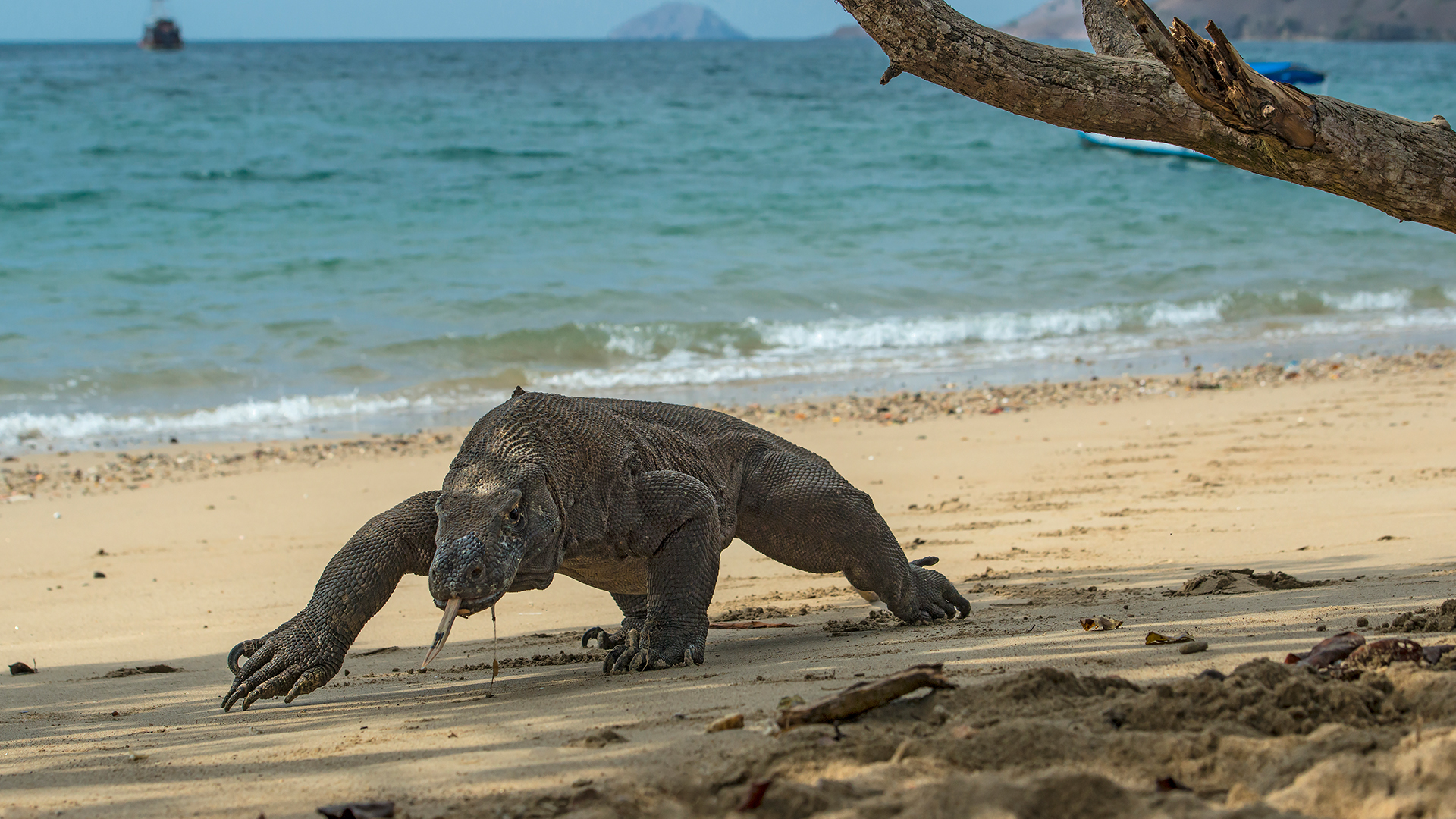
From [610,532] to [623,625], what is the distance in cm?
96

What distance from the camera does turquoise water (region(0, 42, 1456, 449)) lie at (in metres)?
13.7

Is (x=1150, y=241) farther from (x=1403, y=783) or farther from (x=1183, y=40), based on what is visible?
(x=1403, y=783)

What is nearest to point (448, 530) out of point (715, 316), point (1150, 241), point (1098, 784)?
point (1098, 784)

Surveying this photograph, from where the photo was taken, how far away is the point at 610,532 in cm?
469

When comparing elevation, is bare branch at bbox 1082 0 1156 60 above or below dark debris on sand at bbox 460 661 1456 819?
above

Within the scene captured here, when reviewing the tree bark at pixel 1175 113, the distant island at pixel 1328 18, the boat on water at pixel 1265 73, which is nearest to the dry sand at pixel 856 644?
the tree bark at pixel 1175 113

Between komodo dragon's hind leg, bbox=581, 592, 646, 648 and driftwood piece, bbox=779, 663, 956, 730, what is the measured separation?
2.24 metres

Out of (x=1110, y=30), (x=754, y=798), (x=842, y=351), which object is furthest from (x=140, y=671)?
(x=842, y=351)

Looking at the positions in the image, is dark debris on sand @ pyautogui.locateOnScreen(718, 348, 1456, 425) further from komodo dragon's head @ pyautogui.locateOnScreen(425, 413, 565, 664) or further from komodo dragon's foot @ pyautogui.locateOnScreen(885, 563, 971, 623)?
komodo dragon's head @ pyautogui.locateOnScreen(425, 413, 565, 664)

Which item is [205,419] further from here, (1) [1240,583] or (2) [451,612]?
(1) [1240,583]

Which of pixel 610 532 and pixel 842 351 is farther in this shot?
pixel 842 351

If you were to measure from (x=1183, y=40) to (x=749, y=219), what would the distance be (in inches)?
804

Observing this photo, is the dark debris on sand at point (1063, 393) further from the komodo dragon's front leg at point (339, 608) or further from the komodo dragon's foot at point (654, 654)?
the komodo dragon's front leg at point (339, 608)

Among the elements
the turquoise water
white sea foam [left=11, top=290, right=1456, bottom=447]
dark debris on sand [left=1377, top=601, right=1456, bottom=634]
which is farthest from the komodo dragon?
white sea foam [left=11, top=290, right=1456, bottom=447]
